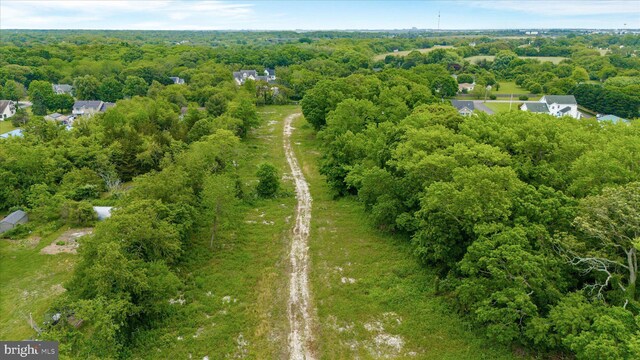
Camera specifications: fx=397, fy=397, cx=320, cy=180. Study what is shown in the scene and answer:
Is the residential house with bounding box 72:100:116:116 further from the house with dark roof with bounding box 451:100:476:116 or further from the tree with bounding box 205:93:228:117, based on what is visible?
the house with dark roof with bounding box 451:100:476:116

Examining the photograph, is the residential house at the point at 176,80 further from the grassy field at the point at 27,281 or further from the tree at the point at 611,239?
the tree at the point at 611,239

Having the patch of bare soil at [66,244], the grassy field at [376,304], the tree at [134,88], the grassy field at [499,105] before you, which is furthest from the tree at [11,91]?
the grassy field at [499,105]

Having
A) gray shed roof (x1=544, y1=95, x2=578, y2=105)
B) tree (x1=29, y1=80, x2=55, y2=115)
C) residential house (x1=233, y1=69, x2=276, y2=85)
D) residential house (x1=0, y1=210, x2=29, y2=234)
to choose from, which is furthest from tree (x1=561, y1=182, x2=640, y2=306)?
residential house (x1=233, y1=69, x2=276, y2=85)

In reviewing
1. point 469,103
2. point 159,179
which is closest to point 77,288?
point 159,179

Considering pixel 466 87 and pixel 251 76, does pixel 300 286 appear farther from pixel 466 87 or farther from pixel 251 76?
pixel 251 76

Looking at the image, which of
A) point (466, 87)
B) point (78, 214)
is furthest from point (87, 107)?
point (466, 87)

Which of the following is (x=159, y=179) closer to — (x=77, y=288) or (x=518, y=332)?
(x=77, y=288)
